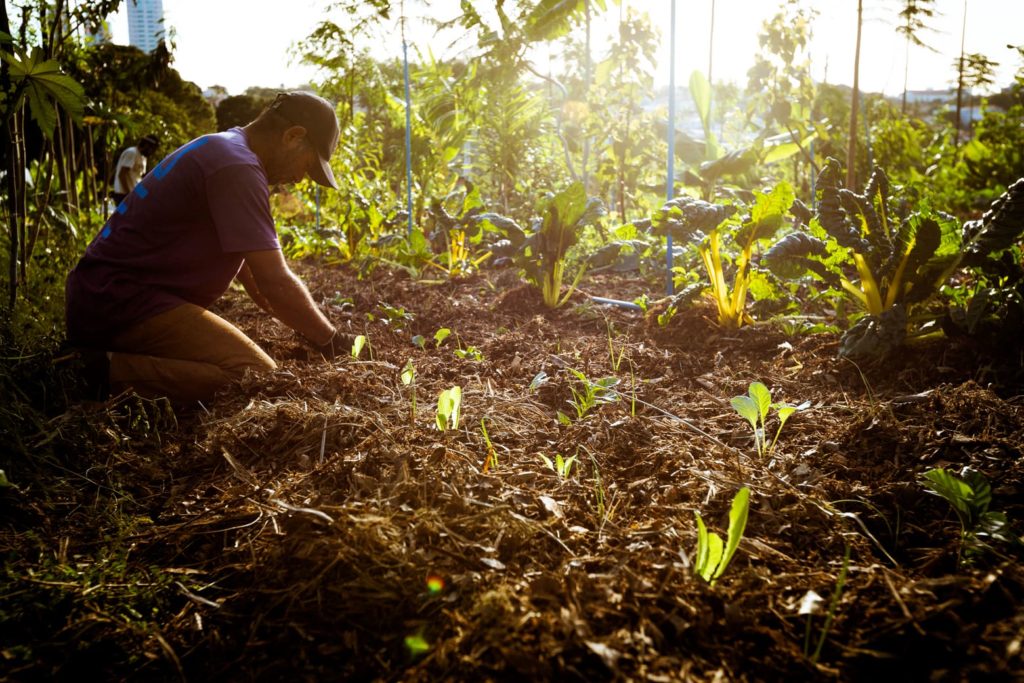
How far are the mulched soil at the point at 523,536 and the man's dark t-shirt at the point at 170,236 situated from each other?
590mm

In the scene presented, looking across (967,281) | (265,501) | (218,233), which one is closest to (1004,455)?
(265,501)

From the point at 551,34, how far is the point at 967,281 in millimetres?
4262

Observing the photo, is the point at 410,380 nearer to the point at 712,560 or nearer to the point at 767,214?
the point at 712,560

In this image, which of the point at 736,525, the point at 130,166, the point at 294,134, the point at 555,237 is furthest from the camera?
the point at 130,166

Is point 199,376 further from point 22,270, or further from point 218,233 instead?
point 22,270

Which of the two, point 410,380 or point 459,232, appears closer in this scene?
point 410,380

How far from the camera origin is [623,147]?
703cm

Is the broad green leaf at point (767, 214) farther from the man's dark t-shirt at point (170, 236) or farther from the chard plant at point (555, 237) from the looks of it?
the man's dark t-shirt at point (170, 236)

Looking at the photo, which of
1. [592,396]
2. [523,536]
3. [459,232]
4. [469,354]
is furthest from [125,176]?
[523,536]

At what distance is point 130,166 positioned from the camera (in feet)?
26.0

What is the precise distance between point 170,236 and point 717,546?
8.16 feet

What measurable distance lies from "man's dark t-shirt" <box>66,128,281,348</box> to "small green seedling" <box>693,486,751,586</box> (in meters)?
2.07

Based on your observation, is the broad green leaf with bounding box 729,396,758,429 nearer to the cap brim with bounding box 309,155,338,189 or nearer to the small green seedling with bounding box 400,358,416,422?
the small green seedling with bounding box 400,358,416,422

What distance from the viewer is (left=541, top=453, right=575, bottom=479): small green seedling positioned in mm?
1643
